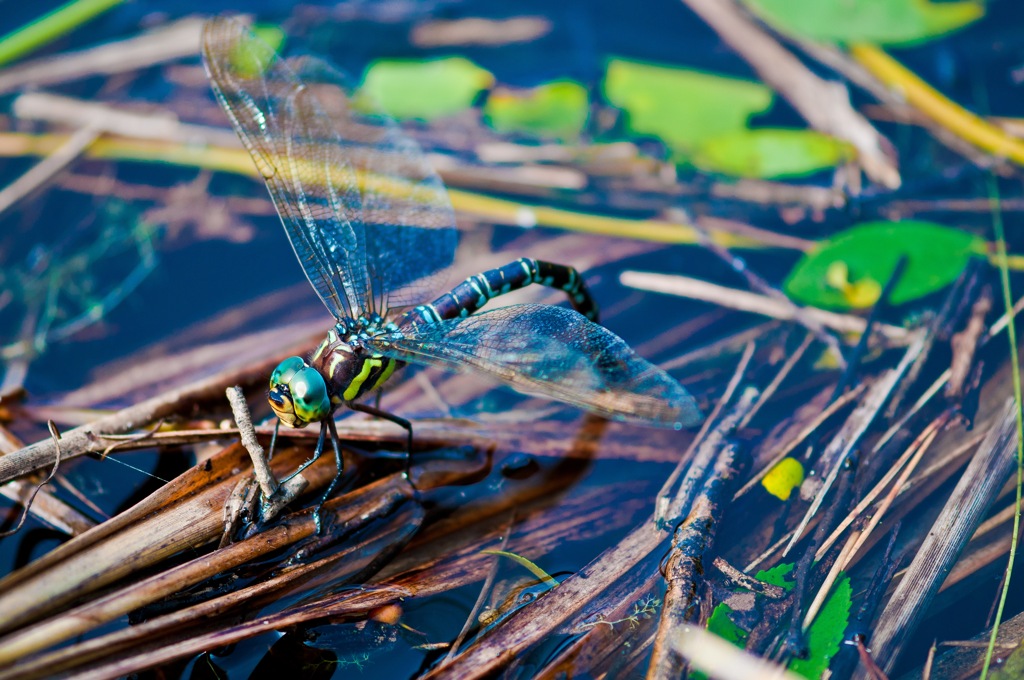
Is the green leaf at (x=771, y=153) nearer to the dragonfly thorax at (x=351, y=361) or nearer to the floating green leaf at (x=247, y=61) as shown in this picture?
the dragonfly thorax at (x=351, y=361)

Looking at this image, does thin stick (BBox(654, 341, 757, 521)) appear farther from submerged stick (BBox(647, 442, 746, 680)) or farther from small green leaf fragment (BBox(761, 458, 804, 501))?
small green leaf fragment (BBox(761, 458, 804, 501))

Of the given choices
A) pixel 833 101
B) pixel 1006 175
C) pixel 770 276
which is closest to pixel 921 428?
pixel 770 276

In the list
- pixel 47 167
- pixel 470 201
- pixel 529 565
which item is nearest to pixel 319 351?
pixel 529 565

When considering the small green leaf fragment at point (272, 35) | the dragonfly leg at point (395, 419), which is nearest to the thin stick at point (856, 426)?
the dragonfly leg at point (395, 419)

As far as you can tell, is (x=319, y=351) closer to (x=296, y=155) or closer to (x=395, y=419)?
(x=395, y=419)

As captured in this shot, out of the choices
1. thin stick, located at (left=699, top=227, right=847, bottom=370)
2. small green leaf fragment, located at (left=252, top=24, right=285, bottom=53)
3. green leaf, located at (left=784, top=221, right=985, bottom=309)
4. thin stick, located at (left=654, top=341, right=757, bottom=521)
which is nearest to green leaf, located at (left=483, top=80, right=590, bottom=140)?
thin stick, located at (left=699, top=227, right=847, bottom=370)
